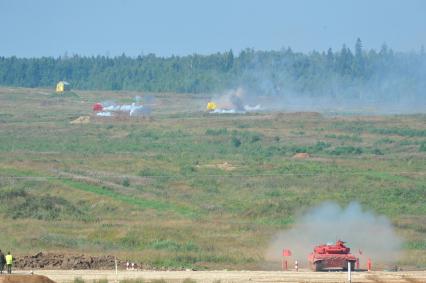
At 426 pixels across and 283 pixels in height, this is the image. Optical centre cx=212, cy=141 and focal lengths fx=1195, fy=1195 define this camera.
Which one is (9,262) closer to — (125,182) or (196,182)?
(125,182)

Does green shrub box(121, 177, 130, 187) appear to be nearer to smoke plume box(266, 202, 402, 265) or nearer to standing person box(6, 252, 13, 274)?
smoke plume box(266, 202, 402, 265)

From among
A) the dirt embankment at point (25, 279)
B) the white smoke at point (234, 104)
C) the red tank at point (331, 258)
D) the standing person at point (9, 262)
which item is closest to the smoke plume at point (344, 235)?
the red tank at point (331, 258)

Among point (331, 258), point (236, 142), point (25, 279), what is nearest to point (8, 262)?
point (25, 279)

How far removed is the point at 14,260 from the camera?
39.6 m

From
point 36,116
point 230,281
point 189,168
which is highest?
point 36,116

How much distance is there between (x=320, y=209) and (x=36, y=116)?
320ft

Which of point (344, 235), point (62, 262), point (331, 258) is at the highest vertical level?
point (344, 235)

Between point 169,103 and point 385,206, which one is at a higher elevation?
point 169,103

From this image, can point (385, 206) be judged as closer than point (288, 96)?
Yes

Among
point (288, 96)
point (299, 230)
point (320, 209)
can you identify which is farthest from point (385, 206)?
point (288, 96)

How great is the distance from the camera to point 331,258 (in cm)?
3944

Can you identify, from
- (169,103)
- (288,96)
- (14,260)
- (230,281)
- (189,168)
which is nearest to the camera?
(230,281)

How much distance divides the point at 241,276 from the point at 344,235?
1168 cm

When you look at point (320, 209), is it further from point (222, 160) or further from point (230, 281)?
point (222, 160)
